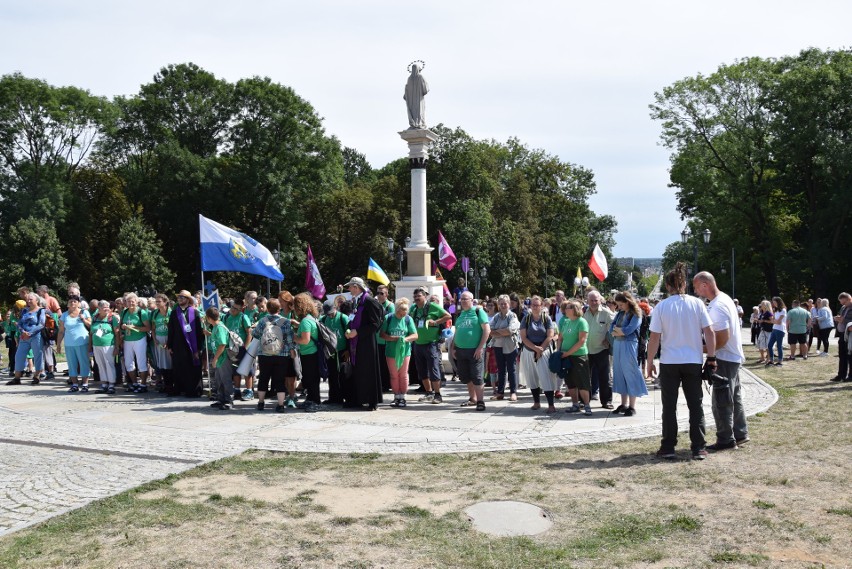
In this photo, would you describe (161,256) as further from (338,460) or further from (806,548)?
(806,548)

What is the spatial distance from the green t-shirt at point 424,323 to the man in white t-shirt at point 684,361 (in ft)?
15.7

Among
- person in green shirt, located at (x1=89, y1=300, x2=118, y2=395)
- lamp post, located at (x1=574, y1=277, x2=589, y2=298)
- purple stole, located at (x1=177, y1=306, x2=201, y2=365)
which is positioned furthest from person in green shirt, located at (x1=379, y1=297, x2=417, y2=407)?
lamp post, located at (x1=574, y1=277, x2=589, y2=298)

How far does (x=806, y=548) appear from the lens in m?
5.17

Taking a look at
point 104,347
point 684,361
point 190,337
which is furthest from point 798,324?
point 104,347

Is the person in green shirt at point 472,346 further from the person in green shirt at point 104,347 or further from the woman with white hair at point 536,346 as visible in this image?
the person in green shirt at point 104,347

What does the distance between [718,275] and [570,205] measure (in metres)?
13.4

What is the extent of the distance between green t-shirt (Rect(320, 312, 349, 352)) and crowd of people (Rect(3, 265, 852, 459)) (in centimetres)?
2

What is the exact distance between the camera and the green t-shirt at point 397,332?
11.7 metres

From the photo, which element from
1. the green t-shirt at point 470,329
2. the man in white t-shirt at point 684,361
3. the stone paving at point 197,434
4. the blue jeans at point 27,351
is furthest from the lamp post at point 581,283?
the blue jeans at point 27,351

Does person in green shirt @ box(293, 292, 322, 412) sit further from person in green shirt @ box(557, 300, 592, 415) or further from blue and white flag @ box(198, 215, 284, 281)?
person in green shirt @ box(557, 300, 592, 415)

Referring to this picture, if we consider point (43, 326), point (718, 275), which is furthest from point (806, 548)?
point (718, 275)

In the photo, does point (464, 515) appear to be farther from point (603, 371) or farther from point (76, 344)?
point (76, 344)

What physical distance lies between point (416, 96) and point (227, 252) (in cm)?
1034

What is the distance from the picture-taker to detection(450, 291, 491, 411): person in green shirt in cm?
1139
